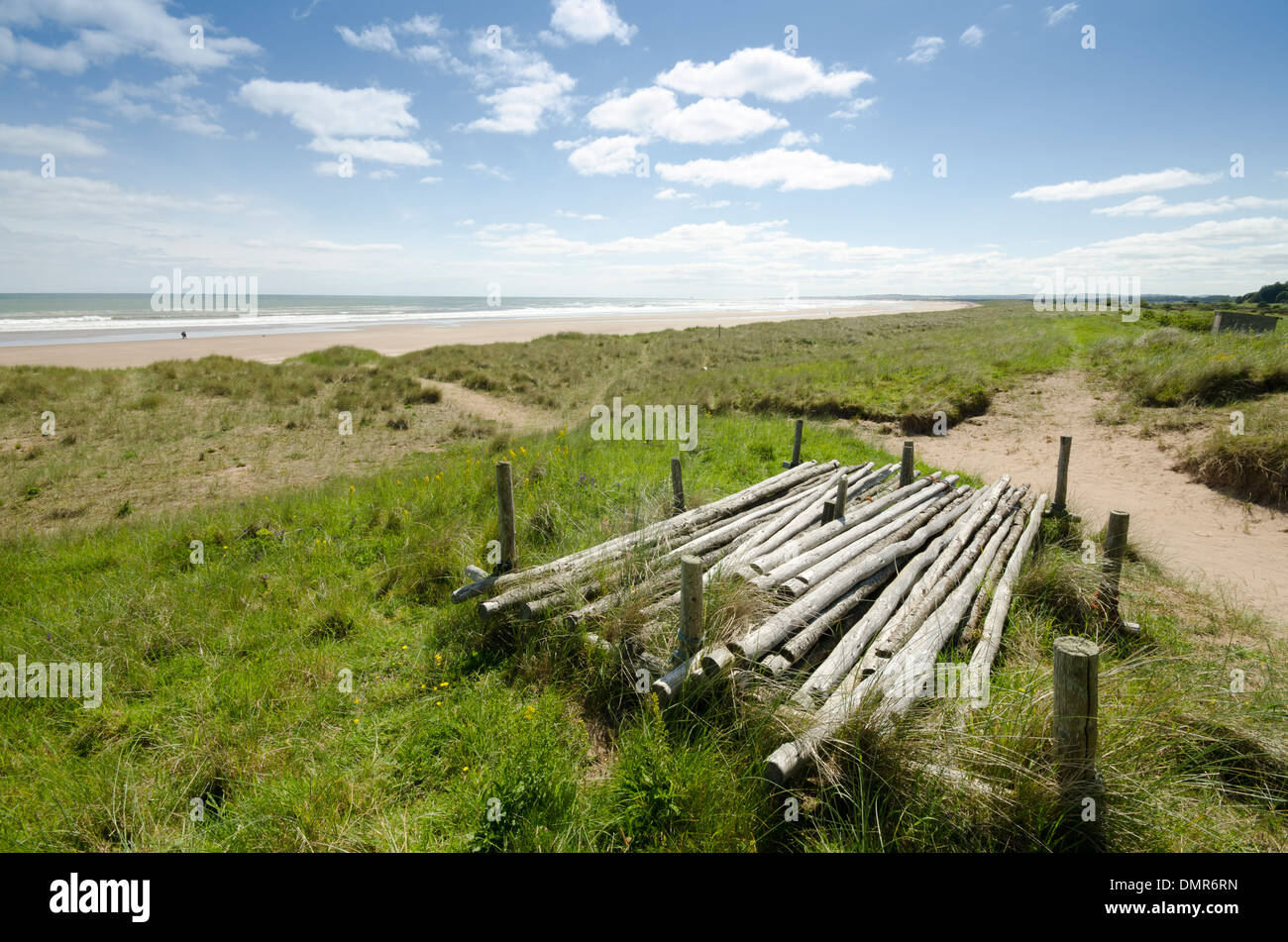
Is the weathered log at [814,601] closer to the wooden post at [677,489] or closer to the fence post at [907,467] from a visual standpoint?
the fence post at [907,467]

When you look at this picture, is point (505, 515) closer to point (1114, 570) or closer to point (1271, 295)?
point (1114, 570)

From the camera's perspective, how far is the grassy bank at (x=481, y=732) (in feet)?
9.53

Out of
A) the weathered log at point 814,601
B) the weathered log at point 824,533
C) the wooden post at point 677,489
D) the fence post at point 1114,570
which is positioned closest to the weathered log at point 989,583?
the weathered log at point 814,601

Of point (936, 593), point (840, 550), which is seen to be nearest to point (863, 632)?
point (936, 593)

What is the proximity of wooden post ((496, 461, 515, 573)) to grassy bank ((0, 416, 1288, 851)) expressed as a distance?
0.68m

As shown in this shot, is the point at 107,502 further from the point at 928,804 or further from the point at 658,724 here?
the point at 928,804

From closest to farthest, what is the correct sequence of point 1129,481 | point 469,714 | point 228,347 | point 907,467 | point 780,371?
point 469,714, point 907,467, point 1129,481, point 780,371, point 228,347

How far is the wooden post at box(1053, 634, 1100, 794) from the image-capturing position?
252cm

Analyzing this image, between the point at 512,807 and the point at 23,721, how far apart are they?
12.9 ft

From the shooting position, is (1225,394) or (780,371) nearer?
(1225,394)

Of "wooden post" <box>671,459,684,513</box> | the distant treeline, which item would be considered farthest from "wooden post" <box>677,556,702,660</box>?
the distant treeline

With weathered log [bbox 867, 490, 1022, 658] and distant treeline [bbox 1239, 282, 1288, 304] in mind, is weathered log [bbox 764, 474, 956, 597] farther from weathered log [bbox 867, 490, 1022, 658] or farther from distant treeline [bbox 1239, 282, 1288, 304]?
distant treeline [bbox 1239, 282, 1288, 304]

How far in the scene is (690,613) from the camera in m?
3.87

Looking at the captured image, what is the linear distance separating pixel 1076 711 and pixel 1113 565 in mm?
3630
